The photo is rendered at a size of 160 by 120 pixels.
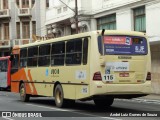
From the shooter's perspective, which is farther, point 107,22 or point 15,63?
point 107,22

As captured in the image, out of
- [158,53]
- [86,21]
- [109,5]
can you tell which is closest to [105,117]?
[158,53]

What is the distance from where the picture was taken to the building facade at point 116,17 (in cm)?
2850

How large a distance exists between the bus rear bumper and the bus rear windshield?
49.1 inches

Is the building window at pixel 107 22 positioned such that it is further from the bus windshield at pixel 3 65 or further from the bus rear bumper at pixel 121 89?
the bus rear bumper at pixel 121 89

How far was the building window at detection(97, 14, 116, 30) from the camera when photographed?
33062 mm

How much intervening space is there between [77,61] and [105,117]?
339cm

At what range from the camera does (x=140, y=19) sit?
30.2 m

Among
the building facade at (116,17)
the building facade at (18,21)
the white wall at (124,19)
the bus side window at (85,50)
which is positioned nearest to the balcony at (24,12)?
the building facade at (18,21)

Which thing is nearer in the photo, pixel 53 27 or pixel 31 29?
pixel 53 27

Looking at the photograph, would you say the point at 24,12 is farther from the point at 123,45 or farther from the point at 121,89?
the point at 121,89

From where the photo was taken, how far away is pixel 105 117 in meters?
15.1

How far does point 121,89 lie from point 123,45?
5.72 feet

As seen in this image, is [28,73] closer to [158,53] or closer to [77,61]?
[77,61]

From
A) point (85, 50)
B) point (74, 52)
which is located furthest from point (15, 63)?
point (85, 50)
